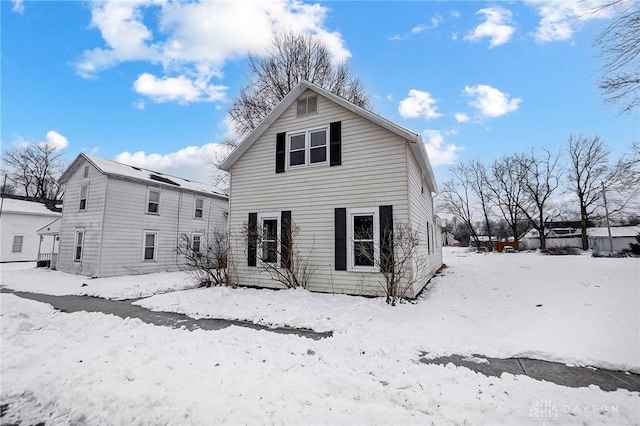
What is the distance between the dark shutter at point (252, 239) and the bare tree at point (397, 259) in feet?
12.4

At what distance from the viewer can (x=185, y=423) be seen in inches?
104

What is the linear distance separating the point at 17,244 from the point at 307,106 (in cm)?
2816

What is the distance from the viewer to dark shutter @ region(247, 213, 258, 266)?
9609 mm

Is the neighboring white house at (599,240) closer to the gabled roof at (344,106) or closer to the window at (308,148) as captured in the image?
the gabled roof at (344,106)

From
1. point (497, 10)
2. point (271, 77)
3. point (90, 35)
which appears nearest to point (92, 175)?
point (90, 35)

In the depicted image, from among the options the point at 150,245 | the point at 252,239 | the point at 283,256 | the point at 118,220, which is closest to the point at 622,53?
the point at 283,256

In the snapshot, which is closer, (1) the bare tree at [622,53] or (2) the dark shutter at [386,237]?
(1) the bare tree at [622,53]

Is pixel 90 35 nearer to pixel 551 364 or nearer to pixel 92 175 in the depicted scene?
pixel 92 175

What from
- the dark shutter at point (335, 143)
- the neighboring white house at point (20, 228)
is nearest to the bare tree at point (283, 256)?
the dark shutter at point (335, 143)

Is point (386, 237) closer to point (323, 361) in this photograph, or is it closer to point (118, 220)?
point (323, 361)

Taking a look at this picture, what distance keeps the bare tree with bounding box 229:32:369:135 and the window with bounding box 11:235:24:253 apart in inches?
810

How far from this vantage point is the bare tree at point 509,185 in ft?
118

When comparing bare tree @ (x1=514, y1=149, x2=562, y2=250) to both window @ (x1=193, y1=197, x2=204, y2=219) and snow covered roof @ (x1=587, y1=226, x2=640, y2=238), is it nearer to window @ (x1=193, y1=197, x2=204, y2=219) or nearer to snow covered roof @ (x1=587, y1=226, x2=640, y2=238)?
snow covered roof @ (x1=587, y1=226, x2=640, y2=238)

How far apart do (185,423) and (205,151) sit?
2084 cm
